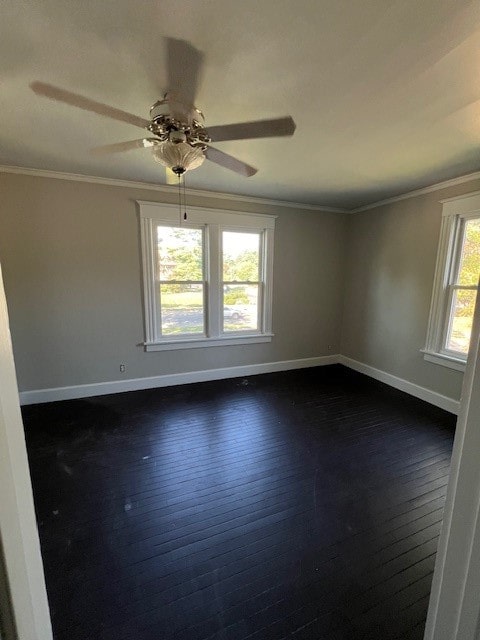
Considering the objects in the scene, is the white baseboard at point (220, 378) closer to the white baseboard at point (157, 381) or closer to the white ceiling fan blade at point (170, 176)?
the white baseboard at point (157, 381)

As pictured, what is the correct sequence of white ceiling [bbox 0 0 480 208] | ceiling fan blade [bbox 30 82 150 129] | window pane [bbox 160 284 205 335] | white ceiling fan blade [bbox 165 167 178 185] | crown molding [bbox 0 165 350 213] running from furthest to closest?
1. window pane [bbox 160 284 205 335]
2. crown molding [bbox 0 165 350 213]
3. white ceiling fan blade [bbox 165 167 178 185]
4. ceiling fan blade [bbox 30 82 150 129]
5. white ceiling [bbox 0 0 480 208]

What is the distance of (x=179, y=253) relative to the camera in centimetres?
357

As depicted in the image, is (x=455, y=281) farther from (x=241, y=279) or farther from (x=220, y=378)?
(x=220, y=378)

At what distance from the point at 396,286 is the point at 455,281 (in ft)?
2.25

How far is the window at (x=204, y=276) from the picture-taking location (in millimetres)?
3467

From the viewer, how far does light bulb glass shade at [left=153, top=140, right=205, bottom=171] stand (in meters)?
1.54

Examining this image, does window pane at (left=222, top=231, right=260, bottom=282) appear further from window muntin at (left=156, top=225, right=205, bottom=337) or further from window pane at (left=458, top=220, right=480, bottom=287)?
window pane at (left=458, top=220, right=480, bottom=287)

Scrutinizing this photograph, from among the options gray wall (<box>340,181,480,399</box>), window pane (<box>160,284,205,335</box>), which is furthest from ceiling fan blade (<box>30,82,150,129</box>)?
gray wall (<box>340,181,480,399</box>)

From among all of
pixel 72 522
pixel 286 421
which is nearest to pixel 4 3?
pixel 72 522

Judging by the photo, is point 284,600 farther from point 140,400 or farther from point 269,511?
point 140,400

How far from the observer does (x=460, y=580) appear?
1.77 feet

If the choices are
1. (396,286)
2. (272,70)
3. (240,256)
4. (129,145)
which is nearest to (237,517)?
(129,145)

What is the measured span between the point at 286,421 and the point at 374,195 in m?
2.96

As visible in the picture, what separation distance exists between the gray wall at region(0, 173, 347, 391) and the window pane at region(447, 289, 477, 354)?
7.52ft
